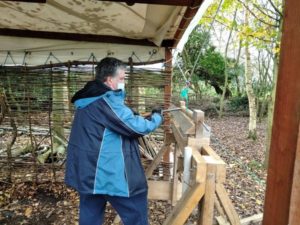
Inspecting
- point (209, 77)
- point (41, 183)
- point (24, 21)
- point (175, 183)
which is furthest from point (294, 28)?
point (209, 77)

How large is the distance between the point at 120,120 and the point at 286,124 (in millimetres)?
1505

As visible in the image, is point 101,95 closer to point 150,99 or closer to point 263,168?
point 150,99

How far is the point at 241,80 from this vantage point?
60.1 feet

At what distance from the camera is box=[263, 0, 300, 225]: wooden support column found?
2.62 feet

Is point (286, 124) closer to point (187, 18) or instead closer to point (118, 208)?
point (118, 208)

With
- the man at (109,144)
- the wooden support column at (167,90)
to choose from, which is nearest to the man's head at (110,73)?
the man at (109,144)

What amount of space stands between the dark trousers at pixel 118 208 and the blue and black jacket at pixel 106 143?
11 centimetres

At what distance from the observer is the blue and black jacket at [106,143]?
2264 mm

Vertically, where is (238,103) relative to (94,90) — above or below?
below

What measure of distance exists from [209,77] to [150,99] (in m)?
12.6

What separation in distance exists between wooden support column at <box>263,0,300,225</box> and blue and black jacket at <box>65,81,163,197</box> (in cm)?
145

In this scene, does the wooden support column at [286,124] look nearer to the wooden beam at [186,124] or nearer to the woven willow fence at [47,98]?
the wooden beam at [186,124]

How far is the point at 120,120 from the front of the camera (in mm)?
2225

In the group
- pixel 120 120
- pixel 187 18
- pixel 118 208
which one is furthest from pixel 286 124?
pixel 187 18
